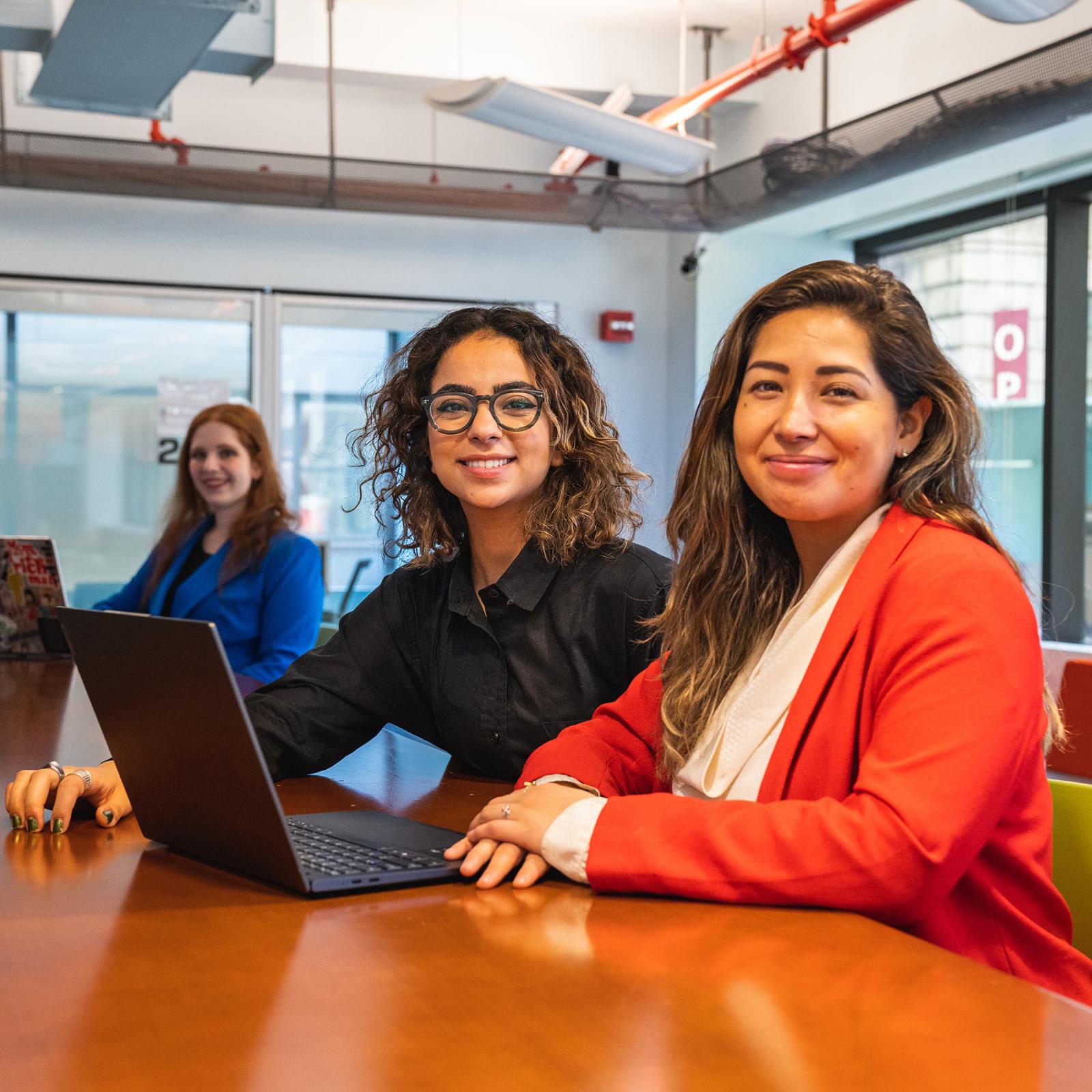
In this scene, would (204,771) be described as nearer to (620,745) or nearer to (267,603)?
(620,745)

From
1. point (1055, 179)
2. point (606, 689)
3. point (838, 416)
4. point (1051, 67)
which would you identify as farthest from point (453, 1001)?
point (1055, 179)

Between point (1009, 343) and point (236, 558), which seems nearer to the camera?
point (236, 558)

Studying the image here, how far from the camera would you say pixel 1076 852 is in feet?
4.42

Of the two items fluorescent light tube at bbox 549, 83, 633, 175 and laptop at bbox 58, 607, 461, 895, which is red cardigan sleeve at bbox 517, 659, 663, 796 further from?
fluorescent light tube at bbox 549, 83, 633, 175

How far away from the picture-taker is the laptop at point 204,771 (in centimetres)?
108

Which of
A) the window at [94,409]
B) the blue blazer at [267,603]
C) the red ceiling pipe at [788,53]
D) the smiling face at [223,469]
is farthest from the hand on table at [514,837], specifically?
the window at [94,409]

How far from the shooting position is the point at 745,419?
1440 mm

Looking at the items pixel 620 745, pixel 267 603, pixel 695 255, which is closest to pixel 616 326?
pixel 695 255

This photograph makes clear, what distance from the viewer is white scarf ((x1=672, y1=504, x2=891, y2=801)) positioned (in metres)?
1.33

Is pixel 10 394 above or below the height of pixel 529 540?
above

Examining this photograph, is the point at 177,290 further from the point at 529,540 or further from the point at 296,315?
the point at 529,540

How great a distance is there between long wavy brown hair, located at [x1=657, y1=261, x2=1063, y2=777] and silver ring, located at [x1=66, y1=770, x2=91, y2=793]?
66 cm

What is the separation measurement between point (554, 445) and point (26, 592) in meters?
2.23

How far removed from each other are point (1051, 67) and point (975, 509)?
290 centimetres
